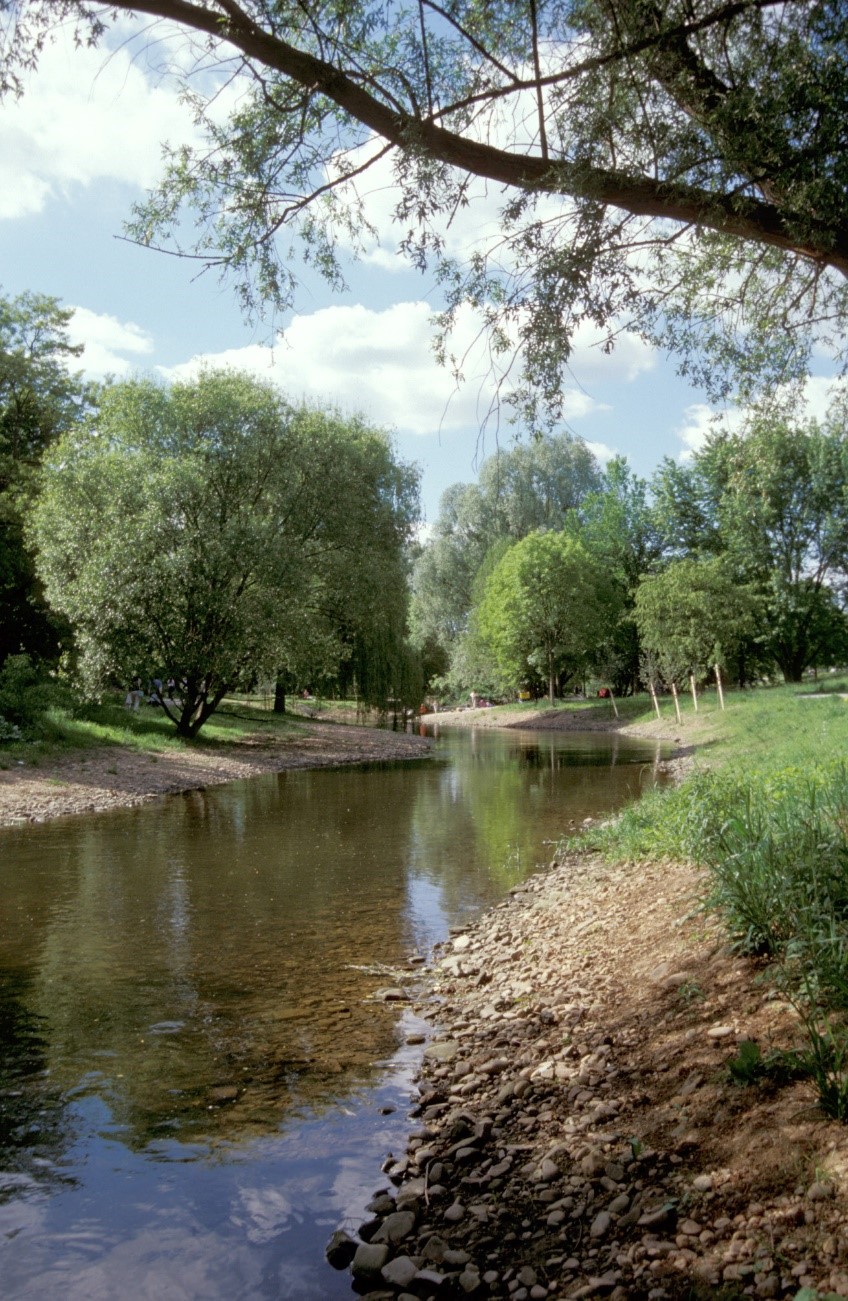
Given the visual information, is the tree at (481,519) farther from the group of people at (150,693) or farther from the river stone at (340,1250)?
the river stone at (340,1250)

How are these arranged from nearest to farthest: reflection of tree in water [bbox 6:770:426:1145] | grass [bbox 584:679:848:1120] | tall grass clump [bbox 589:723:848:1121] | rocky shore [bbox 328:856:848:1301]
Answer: rocky shore [bbox 328:856:848:1301], tall grass clump [bbox 589:723:848:1121], grass [bbox 584:679:848:1120], reflection of tree in water [bbox 6:770:426:1145]

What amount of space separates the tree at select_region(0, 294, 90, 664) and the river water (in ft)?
57.0

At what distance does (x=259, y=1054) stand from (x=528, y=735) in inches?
1651

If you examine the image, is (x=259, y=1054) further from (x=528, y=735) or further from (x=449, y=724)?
(x=449, y=724)

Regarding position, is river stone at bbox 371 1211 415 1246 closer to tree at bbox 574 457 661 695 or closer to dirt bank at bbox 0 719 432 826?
dirt bank at bbox 0 719 432 826

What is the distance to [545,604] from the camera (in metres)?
55.9

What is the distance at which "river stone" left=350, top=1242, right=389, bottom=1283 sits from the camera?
12.1 feet

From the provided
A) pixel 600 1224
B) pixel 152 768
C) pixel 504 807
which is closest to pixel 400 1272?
pixel 600 1224

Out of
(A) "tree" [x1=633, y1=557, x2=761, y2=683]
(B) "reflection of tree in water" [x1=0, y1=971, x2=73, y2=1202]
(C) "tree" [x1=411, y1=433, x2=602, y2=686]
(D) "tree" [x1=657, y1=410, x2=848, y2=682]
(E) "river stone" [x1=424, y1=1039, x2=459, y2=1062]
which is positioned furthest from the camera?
(C) "tree" [x1=411, y1=433, x2=602, y2=686]

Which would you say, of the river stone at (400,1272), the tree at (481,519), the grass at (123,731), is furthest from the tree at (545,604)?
the river stone at (400,1272)

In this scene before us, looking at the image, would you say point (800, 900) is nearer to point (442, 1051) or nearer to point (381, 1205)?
point (442, 1051)

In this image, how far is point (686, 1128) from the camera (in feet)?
13.2

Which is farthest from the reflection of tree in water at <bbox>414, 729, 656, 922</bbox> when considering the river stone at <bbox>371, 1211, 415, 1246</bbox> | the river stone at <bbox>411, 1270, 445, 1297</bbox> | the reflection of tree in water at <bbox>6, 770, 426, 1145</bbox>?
the river stone at <bbox>411, 1270, 445, 1297</bbox>

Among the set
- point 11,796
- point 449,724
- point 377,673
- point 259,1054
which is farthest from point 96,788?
point 449,724
